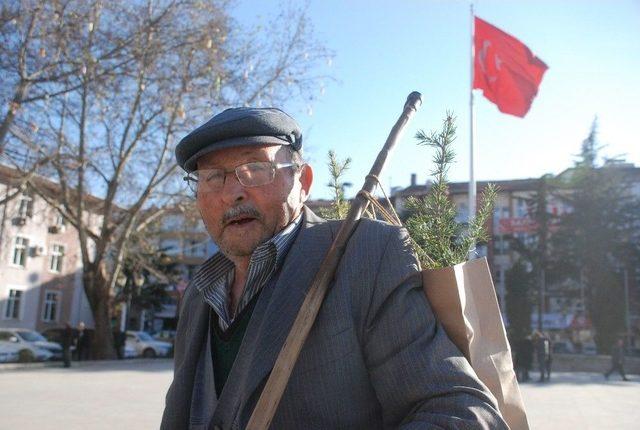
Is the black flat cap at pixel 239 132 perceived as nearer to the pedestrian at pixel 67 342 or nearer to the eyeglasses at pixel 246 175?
the eyeglasses at pixel 246 175

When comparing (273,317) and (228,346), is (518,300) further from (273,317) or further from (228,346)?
(273,317)

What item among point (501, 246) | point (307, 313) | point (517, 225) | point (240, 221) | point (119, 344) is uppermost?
point (517, 225)

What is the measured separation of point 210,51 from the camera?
17.6 metres

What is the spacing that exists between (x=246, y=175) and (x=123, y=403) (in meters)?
10.2

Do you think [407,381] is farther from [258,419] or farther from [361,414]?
[258,419]

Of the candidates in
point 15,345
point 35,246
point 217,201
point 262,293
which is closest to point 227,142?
point 217,201

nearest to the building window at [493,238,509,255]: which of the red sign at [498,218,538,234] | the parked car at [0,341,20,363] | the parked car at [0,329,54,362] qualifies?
the red sign at [498,218,538,234]

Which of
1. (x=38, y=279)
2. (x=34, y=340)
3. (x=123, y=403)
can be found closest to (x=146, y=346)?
(x=34, y=340)

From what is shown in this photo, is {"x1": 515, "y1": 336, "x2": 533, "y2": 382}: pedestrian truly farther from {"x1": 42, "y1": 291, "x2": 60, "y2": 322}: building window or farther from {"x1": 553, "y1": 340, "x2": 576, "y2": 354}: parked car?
{"x1": 42, "y1": 291, "x2": 60, "y2": 322}: building window

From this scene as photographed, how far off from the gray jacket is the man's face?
0.17 metres

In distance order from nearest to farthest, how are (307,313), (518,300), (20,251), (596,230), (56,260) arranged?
(307,313), (20,251), (518,300), (56,260), (596,230)

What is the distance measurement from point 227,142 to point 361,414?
81cm

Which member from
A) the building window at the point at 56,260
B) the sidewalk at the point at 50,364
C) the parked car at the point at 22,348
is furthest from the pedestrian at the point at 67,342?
the building window at the point at 56,260

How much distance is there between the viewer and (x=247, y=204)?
170cm
